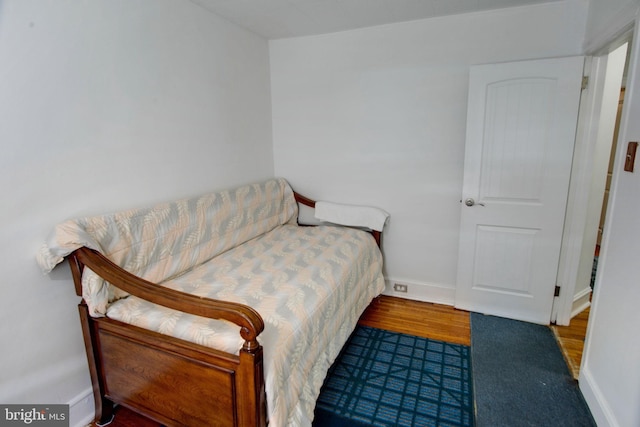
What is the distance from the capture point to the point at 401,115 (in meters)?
2.80

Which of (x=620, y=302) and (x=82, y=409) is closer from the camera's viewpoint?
(x=620, y=302)

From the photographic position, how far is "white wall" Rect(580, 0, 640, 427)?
4.69 ft

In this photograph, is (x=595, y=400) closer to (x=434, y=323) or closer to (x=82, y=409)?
(x=434, y=323)

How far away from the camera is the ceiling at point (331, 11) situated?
7.50 feet

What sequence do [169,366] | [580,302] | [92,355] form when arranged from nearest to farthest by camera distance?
[169,366] → [92,355] → [580,302]

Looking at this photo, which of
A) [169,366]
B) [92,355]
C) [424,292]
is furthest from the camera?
[424,292]

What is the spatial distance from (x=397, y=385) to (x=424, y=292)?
118 cm

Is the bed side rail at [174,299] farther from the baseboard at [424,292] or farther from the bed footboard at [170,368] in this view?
the baseboard at [424,292]

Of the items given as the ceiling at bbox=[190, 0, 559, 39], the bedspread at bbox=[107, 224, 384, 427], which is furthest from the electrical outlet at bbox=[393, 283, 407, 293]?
the ceiling at bbox=[190, 0, 559, 39]

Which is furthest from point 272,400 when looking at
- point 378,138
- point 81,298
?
point 378,138

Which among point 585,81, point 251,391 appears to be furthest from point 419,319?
point 585,81

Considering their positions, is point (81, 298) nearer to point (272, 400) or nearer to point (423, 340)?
point (272, 400)

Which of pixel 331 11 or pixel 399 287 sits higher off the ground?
pixel 331 11

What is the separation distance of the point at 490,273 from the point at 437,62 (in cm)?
169
